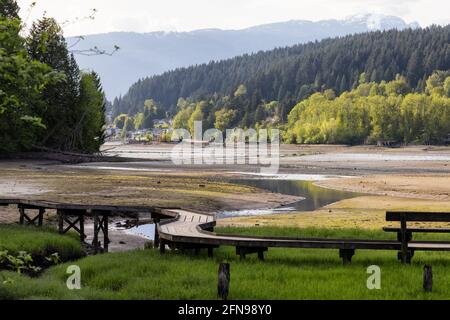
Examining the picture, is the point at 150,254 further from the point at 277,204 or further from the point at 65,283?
the point at 277,204

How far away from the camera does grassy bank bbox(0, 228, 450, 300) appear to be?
11.1 meters

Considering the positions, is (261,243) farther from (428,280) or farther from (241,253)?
(428,280)

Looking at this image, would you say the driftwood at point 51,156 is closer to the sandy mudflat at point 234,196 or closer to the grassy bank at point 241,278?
the sandy mudflat at point 234,196

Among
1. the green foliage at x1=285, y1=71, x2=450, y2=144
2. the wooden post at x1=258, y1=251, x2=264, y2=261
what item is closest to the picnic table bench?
the wooden post at x1=258, y1=251, x2=264, y2=261

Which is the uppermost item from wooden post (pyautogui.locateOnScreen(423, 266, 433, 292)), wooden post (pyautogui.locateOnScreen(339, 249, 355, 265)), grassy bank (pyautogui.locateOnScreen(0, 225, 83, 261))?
wooden post (pyautogui.locateOnScreen(423, 266, 433, 292))

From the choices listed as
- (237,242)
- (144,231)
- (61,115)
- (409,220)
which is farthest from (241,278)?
(61,115)

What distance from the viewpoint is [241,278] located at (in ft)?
40.8

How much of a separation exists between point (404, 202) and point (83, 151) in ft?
187

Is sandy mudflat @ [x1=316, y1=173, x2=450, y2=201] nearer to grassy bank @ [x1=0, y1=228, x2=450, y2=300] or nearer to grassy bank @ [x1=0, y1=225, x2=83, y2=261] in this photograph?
grassy bank @ [x1=0, y1=225, x2=83, y2=261]

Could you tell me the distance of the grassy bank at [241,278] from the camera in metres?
11.1

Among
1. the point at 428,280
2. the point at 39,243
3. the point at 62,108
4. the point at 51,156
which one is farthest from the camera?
the point at 62,108

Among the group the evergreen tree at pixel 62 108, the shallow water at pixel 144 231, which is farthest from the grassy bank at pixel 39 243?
the evergreen tree at pixel 62 108

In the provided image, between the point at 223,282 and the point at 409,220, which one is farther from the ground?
the point at 409,220

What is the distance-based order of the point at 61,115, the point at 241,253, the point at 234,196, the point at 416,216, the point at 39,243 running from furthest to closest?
1. the point at 61,115
2. the point at 234,196
3. the point at 39,243
4. the point at 241,253
5. the point at 416,216
